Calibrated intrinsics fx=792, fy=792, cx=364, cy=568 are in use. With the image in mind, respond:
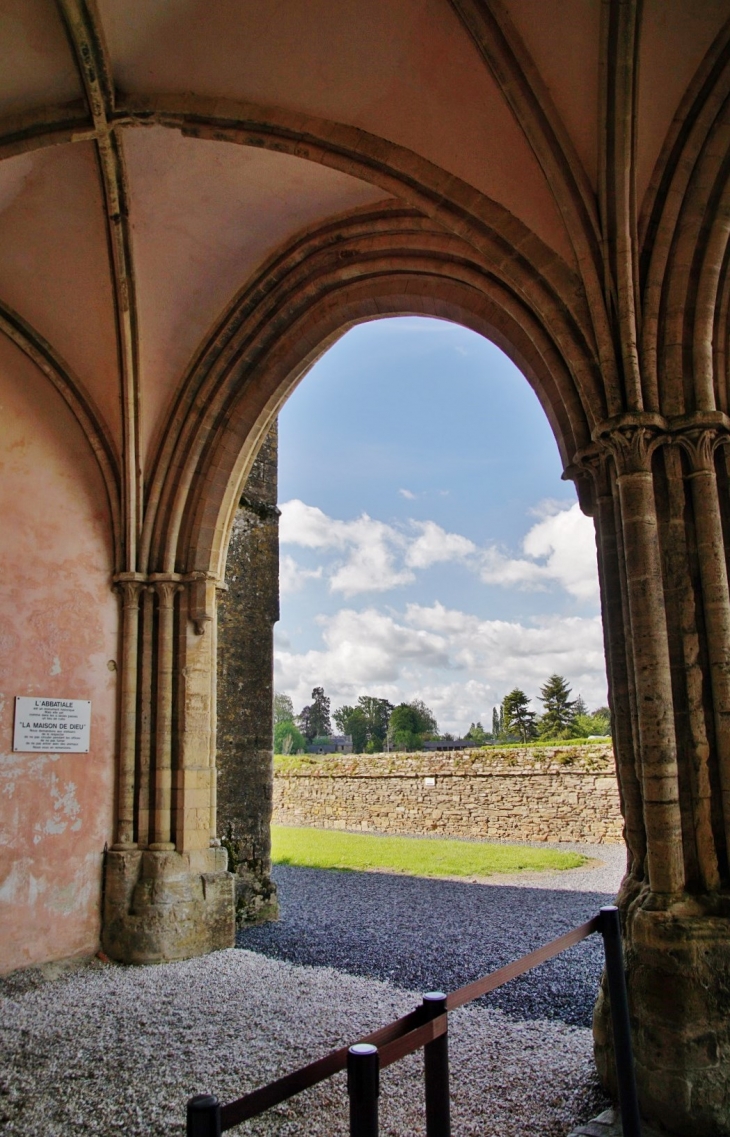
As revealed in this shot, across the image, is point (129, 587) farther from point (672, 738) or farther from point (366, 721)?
point (366, 721)

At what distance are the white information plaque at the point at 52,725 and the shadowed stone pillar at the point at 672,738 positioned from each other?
4115 mm

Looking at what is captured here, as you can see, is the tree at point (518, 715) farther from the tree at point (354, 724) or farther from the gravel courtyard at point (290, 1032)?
the gravel courtyard at point (290, 1032)

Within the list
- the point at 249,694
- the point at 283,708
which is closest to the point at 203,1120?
the point at 249,694

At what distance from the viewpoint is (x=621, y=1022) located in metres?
2.62

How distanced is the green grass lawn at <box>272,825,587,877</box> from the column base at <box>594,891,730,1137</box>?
7.07 metres

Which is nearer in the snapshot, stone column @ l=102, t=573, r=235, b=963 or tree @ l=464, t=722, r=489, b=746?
stone column @ l=102, t=573, r=235, b=963

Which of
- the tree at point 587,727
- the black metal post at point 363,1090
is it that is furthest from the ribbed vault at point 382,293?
the tree at point 587,727

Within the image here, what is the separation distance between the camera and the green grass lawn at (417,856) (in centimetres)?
1043

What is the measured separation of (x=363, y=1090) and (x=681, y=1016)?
2035 millimetres

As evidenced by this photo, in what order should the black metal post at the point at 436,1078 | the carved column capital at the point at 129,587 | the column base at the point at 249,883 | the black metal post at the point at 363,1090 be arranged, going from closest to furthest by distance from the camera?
the black metal post at the point at 363,1090, the black metal post at the point at 436,1078, the carved column capital at the point at 129,587, the column base at the point at 249,883

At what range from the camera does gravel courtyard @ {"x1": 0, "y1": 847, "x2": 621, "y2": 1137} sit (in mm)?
A: 3215

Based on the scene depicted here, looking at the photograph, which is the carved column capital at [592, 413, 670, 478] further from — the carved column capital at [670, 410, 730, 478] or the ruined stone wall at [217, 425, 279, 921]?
the ruined stone wall at [217, 425, 279, 921]

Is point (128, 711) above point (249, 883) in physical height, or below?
above

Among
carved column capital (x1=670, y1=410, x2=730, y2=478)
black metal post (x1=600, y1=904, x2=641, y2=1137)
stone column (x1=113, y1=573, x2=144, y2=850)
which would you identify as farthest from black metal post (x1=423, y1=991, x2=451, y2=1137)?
stone column (x1=113, y1=573, x2=144, y2=850)
